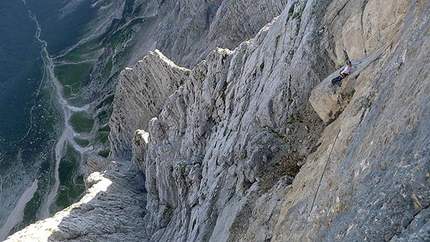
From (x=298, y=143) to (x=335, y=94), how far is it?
5.50m

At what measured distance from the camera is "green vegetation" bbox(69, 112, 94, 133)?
139125mm

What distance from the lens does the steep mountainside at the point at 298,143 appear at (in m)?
14.9

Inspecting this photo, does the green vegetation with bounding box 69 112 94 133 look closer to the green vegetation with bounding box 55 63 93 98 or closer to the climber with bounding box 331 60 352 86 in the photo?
the green vegetation with bounding box 55 63 93 98

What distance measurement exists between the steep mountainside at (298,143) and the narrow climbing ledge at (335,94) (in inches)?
3.4

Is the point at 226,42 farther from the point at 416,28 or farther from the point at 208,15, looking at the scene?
the point at 416,28

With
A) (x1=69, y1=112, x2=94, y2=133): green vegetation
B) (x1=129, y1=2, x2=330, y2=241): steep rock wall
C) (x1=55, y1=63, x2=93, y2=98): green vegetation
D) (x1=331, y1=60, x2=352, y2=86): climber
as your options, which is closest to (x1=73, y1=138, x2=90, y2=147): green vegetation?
(x1=69, y1=112, x2=94, y2=133): green vegetation

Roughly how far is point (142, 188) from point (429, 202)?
5318cm

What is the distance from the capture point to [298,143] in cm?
2784

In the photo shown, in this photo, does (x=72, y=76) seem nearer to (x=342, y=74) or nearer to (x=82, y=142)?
(x=82, y=142)

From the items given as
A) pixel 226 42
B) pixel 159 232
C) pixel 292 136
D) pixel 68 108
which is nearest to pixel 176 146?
pixel 159 232

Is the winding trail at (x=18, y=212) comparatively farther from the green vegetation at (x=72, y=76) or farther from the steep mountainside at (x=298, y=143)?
the steep mountainside at (x=298, y=143)

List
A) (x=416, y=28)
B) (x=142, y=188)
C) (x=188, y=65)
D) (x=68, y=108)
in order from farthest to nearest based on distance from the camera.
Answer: (x=68, y=108)
(x=188, y=65)
(x=142, y=188)
(x=416, y=28)

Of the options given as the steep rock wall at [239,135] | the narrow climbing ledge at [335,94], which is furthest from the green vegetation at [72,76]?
the narrow climbing ledge at [335,94]

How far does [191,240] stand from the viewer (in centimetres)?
3528
